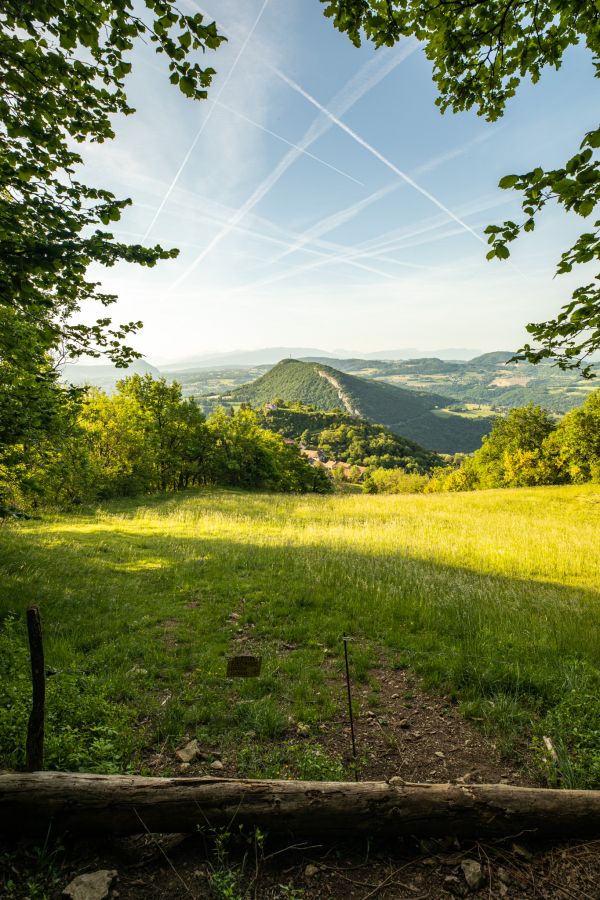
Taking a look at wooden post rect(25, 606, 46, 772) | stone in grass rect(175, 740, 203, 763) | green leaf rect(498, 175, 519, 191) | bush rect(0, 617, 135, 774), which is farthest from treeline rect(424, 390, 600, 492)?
wooden post rect(25, 606, 46, 772)

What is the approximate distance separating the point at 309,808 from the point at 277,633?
491cm

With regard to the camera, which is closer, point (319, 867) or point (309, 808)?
point (319, 867)

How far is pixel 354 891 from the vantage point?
2939 mm

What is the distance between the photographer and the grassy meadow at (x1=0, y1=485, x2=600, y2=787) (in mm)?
4703

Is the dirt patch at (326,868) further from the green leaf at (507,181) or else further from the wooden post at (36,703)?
the green leaf at (507,181)

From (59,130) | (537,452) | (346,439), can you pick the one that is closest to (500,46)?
(59,130)

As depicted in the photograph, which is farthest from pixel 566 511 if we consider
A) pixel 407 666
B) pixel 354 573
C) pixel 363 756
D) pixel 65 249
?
pixel 65 249

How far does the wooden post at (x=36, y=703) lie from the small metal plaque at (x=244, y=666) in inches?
87.9

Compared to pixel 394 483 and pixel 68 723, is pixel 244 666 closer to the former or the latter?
pixel 68 723

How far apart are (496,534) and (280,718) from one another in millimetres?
16482

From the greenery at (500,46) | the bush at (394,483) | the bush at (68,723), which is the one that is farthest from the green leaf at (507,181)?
the bush at (394,483)

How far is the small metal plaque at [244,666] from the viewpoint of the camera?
5.14 m

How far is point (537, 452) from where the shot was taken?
5025 cm

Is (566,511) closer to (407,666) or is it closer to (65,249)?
(407,666)
